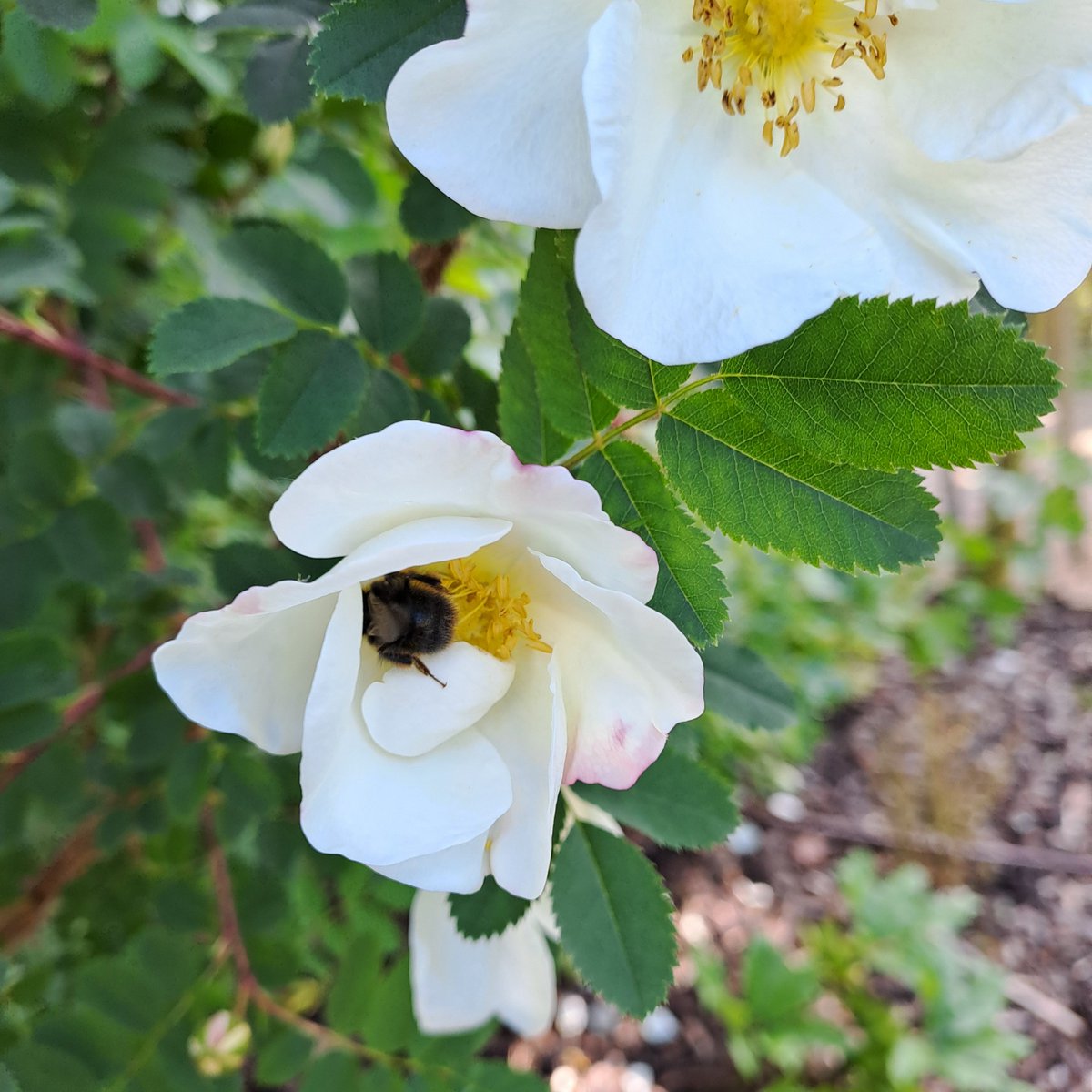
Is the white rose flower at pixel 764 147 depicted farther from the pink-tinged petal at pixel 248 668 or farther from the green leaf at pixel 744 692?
the green leaf at pixel 744 692

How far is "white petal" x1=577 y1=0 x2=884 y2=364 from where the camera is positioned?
310 mm

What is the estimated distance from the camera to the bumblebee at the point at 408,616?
0.46 m

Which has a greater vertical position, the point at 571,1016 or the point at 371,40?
the point at 371,40

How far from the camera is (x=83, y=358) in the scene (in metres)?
0.81

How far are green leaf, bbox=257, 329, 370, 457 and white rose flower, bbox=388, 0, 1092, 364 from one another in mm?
189

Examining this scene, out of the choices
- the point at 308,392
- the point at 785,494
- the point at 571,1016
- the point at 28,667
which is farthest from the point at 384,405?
the point at 571,1016

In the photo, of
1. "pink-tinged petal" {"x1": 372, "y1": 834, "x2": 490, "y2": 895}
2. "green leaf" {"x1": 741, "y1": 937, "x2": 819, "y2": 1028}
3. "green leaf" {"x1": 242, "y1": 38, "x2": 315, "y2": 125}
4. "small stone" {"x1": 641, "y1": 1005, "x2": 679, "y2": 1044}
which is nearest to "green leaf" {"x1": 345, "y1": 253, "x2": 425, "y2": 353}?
"green leaf" {"x1": 242, "y1": 38, "x2": 315, "y2": 125}

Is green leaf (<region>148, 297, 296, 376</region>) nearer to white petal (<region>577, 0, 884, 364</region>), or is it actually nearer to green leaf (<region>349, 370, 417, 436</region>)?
green leaf (<region>349, 370, 417, 436</region>)

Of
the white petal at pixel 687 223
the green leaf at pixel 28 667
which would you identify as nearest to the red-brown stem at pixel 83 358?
the green leaf at pixel 28 667

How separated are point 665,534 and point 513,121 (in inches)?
6.9

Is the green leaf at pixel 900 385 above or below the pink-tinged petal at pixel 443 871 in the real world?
above

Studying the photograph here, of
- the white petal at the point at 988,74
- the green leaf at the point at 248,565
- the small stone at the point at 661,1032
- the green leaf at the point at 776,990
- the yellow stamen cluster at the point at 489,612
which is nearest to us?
the white petal at the point at 988,74

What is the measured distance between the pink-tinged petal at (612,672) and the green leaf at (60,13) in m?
0.36

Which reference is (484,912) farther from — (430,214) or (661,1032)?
(661,1032)
